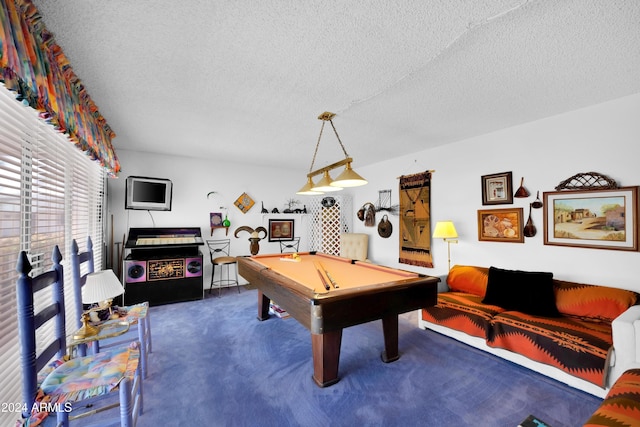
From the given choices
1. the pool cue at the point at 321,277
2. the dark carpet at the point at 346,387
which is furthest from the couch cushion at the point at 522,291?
the pool cue at the point at 321,277

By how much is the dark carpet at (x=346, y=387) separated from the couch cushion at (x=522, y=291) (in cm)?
65

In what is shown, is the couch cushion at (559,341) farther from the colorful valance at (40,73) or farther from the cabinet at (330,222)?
the colorful valance at (40,73)

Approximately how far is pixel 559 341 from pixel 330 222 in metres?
4.34

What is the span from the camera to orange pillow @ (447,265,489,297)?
335 cm

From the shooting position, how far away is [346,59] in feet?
6.38

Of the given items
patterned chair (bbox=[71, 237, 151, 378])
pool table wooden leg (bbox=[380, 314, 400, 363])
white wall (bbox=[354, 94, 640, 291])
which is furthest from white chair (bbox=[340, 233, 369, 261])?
patterned chair (bbox=[71, 237, 151, 378])

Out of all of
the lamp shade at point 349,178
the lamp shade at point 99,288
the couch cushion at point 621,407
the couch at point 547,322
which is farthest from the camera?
the lamp shade at point 349,178

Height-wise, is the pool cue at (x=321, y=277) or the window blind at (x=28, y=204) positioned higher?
the window blind at (x=28, y=204)

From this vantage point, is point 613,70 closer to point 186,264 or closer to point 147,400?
point 147,400

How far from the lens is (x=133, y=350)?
1730 mm

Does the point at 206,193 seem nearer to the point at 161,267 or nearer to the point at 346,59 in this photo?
the point at 161,267

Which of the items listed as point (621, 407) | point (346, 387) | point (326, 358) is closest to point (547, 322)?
point (621, 407)

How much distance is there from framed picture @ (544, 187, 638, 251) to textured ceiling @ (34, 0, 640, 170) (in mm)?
946

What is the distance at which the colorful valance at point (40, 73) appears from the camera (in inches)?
48.3
